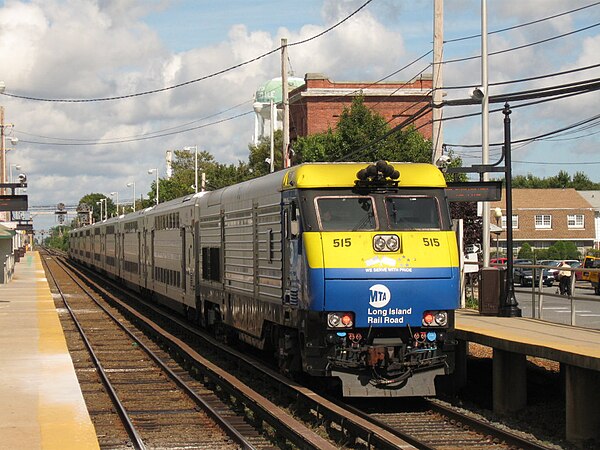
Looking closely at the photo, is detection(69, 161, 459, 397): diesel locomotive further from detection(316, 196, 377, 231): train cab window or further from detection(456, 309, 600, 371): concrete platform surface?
detection(456, 309, 600, 371): concrete platform surface

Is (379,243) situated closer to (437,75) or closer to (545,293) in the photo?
(545,293)

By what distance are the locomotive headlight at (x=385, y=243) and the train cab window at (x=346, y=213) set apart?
0.62ft

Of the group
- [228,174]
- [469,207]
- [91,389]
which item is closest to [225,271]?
[91,389]

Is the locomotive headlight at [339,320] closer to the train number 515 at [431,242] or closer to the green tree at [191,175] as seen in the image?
the train number 515 at [431,242]

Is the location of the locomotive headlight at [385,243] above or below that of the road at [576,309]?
above

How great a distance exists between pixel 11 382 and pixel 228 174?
86117 mm

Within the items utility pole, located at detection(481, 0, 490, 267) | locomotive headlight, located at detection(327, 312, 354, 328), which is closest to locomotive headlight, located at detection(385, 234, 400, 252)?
locomotive headlight, located at detection(327, 312, 354, 328)

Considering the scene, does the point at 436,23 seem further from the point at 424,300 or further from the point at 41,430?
the point at 41,430

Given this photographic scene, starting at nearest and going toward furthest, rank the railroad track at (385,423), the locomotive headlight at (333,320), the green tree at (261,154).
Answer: the railroad track at (385,423), the locomotive headlight at (333,320), the green tree at (261,154)

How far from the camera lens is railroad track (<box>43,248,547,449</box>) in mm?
11680

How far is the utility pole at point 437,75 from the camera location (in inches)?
984

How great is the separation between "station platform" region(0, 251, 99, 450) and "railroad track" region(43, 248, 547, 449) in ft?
9.28

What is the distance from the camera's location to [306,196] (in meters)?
14.1

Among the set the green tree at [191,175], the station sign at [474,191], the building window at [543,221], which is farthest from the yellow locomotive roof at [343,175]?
the building window at [543,221]
